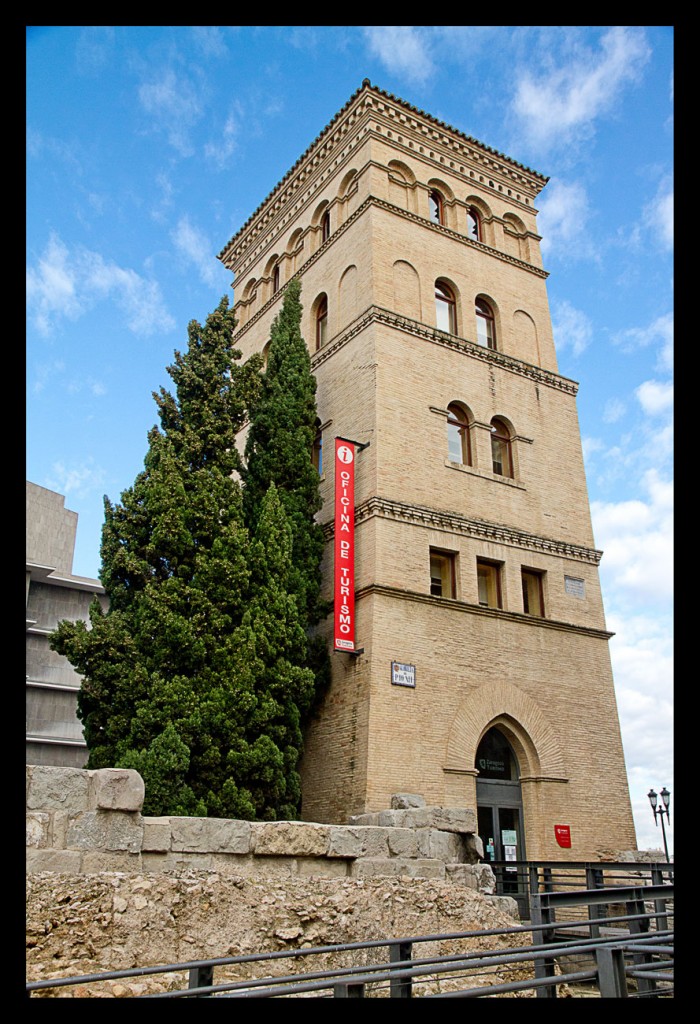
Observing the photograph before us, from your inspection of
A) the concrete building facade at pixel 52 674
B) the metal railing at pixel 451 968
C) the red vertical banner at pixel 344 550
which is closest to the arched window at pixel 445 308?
the red vertical banner at pixel 344 550

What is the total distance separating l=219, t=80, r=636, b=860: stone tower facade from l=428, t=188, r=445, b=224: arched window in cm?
9

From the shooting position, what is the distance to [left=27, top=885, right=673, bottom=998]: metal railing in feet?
14.7

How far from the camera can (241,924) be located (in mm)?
9242

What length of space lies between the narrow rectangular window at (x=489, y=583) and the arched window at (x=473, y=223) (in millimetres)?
10362

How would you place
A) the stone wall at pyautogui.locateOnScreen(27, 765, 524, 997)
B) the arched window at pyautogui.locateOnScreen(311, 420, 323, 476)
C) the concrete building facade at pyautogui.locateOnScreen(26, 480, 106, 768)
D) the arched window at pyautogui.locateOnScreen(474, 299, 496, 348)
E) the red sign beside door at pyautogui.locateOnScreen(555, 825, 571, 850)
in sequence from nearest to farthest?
the stone wall at pyautogui.locateOnScreen(27, 765, 524, 997), the red sign beside door at pyautogui.locateOnScreen(555, 825, 571, 850), the arched window at pyautogui.locateOnScreen(311, 420, 323, 476), the arched window at pyautogui.locateOnScreen(474, 299, 496, 348), the concrete building facade at pyautogui.locateOnScreen(26, 480, 106, 768)

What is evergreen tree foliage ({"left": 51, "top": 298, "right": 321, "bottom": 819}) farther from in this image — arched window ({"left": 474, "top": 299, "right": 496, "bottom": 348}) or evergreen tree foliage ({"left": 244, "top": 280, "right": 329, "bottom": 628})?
arched window ({"left": 474, "top": 299, "right": 496, "bottom": 348})

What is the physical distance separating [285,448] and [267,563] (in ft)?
10.8

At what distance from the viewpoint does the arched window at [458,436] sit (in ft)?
63.7

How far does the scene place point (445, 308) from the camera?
70.1ft

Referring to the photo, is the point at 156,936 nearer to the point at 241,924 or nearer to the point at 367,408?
the point at 241,924

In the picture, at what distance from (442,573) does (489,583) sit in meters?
1.36

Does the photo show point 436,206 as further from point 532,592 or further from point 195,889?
point 195,889

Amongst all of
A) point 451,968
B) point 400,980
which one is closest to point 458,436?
point 400,980

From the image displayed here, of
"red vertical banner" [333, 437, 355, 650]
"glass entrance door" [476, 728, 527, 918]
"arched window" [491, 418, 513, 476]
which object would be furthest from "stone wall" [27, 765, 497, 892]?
"arched window" [491, 418, 513, 476]
